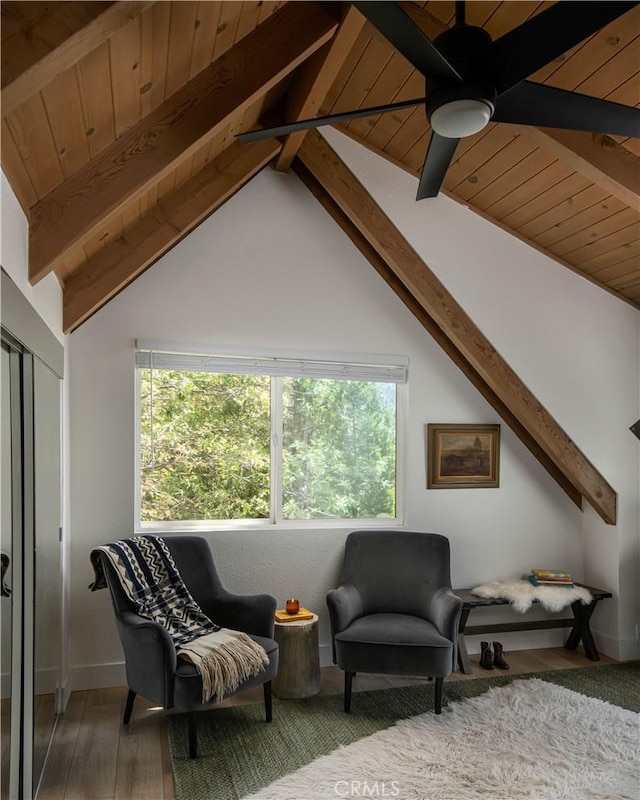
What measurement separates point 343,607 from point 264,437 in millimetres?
1144

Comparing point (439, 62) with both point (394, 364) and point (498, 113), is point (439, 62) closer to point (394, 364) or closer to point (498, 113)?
point (498, 113)

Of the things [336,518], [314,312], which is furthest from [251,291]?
[336,518]

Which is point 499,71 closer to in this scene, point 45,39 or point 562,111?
point 562,111

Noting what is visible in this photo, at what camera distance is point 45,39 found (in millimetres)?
1297

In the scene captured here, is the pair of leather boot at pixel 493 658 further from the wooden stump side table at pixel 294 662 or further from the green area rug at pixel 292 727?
the wooden stump side table at pixel 294 662

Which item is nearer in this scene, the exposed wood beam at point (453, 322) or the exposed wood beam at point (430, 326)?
the exposed wood beam at point (453, 322)

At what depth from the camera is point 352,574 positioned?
3.78 metres

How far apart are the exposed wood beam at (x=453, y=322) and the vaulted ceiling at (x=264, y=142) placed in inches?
0.4

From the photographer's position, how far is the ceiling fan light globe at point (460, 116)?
1741 millimetres

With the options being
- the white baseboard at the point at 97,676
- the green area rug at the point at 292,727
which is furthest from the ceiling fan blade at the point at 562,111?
the white baseboard at the point at 97,676

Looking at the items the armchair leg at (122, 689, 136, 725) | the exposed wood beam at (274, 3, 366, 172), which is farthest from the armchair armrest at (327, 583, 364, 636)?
the exposed wood beam at (274, 3, 366, 172)

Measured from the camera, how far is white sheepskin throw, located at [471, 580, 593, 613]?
389 cm

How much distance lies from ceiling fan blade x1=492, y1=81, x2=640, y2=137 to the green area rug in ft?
8.57

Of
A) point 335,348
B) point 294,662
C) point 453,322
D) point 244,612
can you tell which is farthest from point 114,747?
point 453,322
